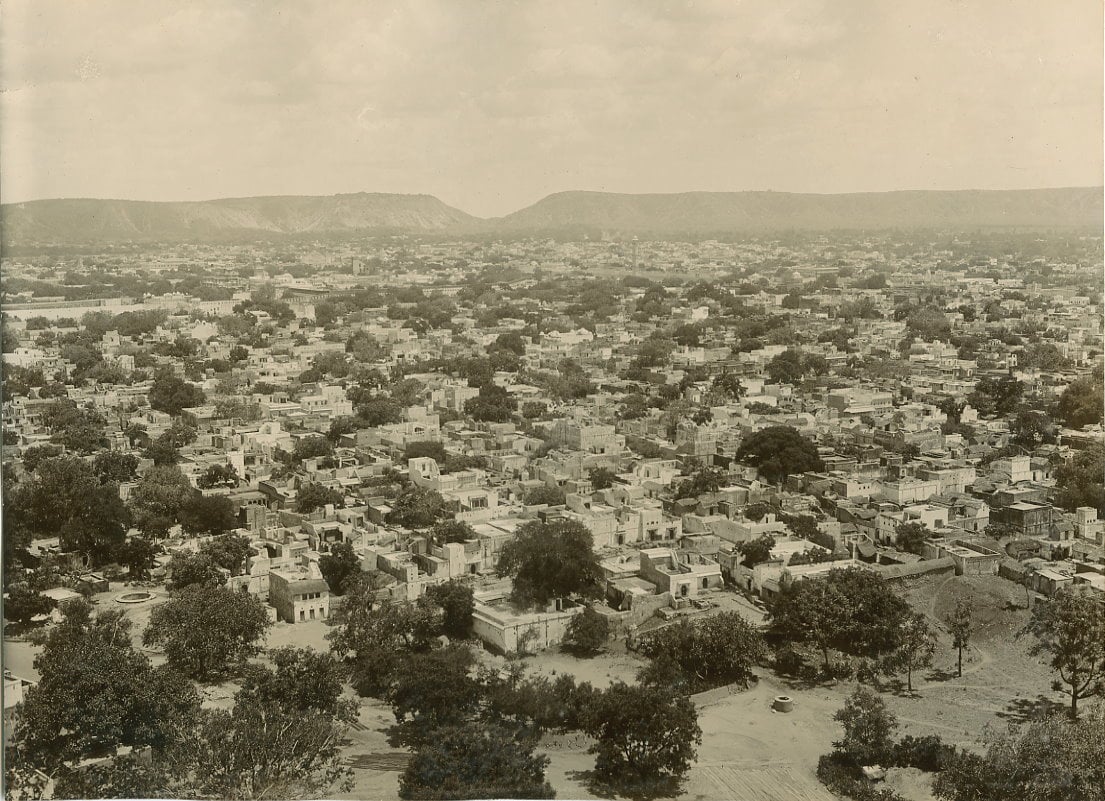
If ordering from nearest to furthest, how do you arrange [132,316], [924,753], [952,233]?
[924,753]
[132,316]
[952,233]

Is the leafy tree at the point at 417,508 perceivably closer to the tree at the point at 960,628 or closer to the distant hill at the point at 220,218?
the distant hill at the point at 220,218

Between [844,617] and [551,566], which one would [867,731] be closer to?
[844,617]

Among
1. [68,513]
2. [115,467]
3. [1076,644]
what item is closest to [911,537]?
[1076,644]

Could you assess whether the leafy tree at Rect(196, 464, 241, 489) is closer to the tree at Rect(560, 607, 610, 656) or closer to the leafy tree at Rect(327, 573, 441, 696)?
the leafy tree at Rect(327, 573, 441, 696)

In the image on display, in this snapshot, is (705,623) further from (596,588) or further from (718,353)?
(718,353)

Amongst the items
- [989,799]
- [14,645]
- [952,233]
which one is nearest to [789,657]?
[989,799]
